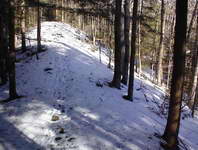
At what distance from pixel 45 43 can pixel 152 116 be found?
543 inches

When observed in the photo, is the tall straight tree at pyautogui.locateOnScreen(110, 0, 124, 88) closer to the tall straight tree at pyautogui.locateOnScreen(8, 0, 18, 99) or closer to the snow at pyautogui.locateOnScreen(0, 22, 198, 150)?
the snow at pyautogui.locateOnScreen(0, 22, 198, 150)

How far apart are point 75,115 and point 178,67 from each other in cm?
485

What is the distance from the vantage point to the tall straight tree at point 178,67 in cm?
691

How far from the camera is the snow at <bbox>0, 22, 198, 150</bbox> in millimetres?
7699

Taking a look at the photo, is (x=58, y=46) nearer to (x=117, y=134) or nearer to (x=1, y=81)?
(x=1, y=81)

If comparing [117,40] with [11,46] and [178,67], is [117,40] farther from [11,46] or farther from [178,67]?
[178,67]

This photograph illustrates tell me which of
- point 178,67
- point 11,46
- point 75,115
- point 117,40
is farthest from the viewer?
point 117,40

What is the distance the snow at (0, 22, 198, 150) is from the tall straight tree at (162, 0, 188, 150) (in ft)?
2.98

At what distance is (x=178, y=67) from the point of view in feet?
23.3

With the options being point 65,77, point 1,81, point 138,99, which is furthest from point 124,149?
point 1,81

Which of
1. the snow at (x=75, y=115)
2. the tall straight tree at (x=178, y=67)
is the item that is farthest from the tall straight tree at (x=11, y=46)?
the tall straight tree at (x=178, y=67)

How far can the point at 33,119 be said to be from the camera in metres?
9.10

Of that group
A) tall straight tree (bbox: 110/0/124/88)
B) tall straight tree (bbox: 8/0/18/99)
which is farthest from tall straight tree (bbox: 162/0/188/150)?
tall straight tree (bbox: 8/0/18/99)

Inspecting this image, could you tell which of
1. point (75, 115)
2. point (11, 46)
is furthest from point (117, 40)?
point (11, 46)
